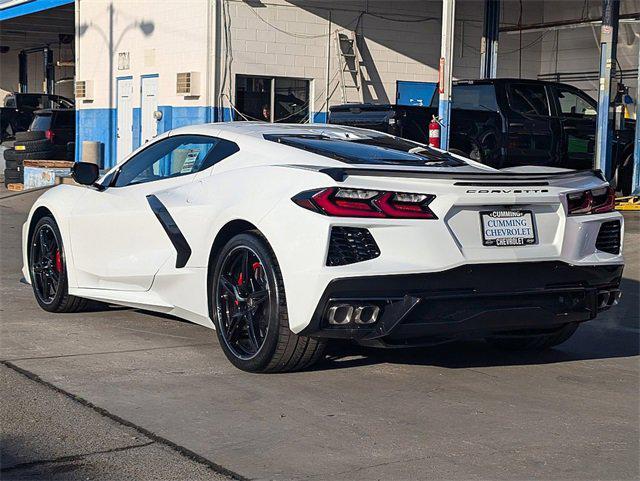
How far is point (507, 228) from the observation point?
560 centimetres

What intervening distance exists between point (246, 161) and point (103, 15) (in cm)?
2093

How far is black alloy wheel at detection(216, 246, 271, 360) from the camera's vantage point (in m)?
5.76

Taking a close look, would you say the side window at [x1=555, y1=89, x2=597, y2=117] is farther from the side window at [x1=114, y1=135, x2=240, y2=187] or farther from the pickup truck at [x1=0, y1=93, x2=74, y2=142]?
the pickup truck at [x1=0, y1=93, x2=74, y2=142]

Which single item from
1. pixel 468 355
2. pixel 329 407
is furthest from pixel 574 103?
pixel 329 407

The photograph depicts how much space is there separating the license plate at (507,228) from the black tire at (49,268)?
341 cm

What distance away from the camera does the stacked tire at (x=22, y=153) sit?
23.8 m

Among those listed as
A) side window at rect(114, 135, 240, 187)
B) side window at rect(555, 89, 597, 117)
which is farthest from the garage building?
side window at rect(114, 135, 240, 187)

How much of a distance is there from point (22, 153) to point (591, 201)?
19928 mm

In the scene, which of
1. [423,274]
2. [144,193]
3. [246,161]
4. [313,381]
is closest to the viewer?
[423,274]

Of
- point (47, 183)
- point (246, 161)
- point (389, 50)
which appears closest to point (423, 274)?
point (246, 161)

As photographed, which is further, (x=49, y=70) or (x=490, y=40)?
(x=49, y=70)

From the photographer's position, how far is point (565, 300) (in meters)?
5.76

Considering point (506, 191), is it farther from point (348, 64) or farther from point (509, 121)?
point (348, 64)

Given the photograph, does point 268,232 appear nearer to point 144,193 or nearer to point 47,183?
point 144,193
